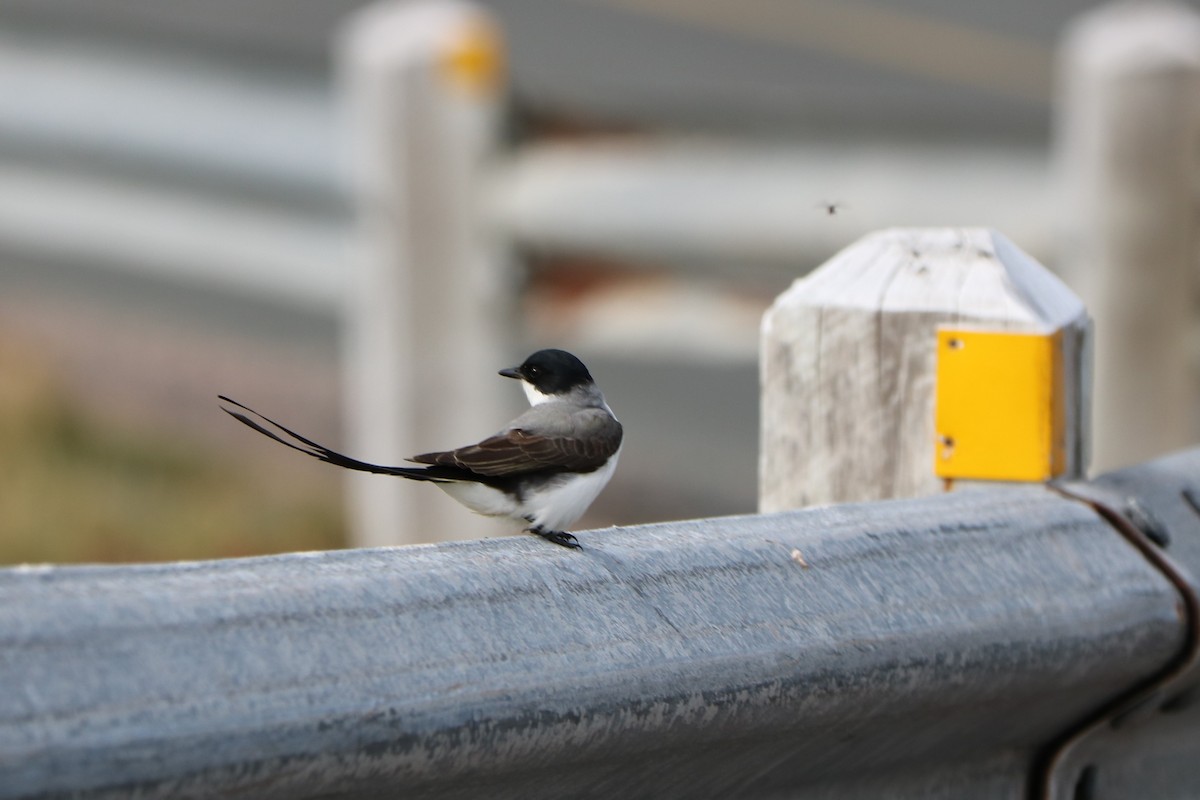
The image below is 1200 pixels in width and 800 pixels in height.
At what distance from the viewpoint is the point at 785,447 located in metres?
2.67

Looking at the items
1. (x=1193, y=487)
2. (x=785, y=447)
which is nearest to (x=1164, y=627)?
(x=1193, y=487)

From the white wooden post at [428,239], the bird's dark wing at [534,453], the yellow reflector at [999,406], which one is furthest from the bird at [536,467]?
the white wooden post at [428,239]

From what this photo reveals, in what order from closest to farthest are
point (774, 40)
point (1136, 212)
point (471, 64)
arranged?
point (1136, 212) < point (471, 64) < point (774, 40)

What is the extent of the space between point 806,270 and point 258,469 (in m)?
3.24

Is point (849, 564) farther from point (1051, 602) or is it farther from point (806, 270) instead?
point (806, 270)

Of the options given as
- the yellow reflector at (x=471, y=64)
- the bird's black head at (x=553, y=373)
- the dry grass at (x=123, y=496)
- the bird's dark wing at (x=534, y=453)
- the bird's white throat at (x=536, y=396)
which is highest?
the yellow reflector at (x=471, y=64)

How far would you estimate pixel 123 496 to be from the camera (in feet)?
23.7

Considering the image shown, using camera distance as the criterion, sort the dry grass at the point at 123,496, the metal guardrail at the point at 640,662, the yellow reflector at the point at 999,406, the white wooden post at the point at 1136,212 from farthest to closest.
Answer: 1. the dry grass at the point at 123,496
2. the white wooden post at the point at 1136,212
3. the yellow reflector at the point at 999,406
4. the metal guardrail at the point at 640,662

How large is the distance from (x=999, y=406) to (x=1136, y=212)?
2606 mm

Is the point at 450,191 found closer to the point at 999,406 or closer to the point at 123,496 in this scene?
the point at 123,496

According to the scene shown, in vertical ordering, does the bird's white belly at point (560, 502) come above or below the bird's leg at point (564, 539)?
below

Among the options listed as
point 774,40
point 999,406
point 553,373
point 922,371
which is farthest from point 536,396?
point 774,40

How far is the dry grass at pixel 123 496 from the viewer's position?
22.5 ft

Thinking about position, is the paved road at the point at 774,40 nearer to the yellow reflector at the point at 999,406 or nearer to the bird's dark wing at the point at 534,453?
the bird's dark wing at the point at 534,453
